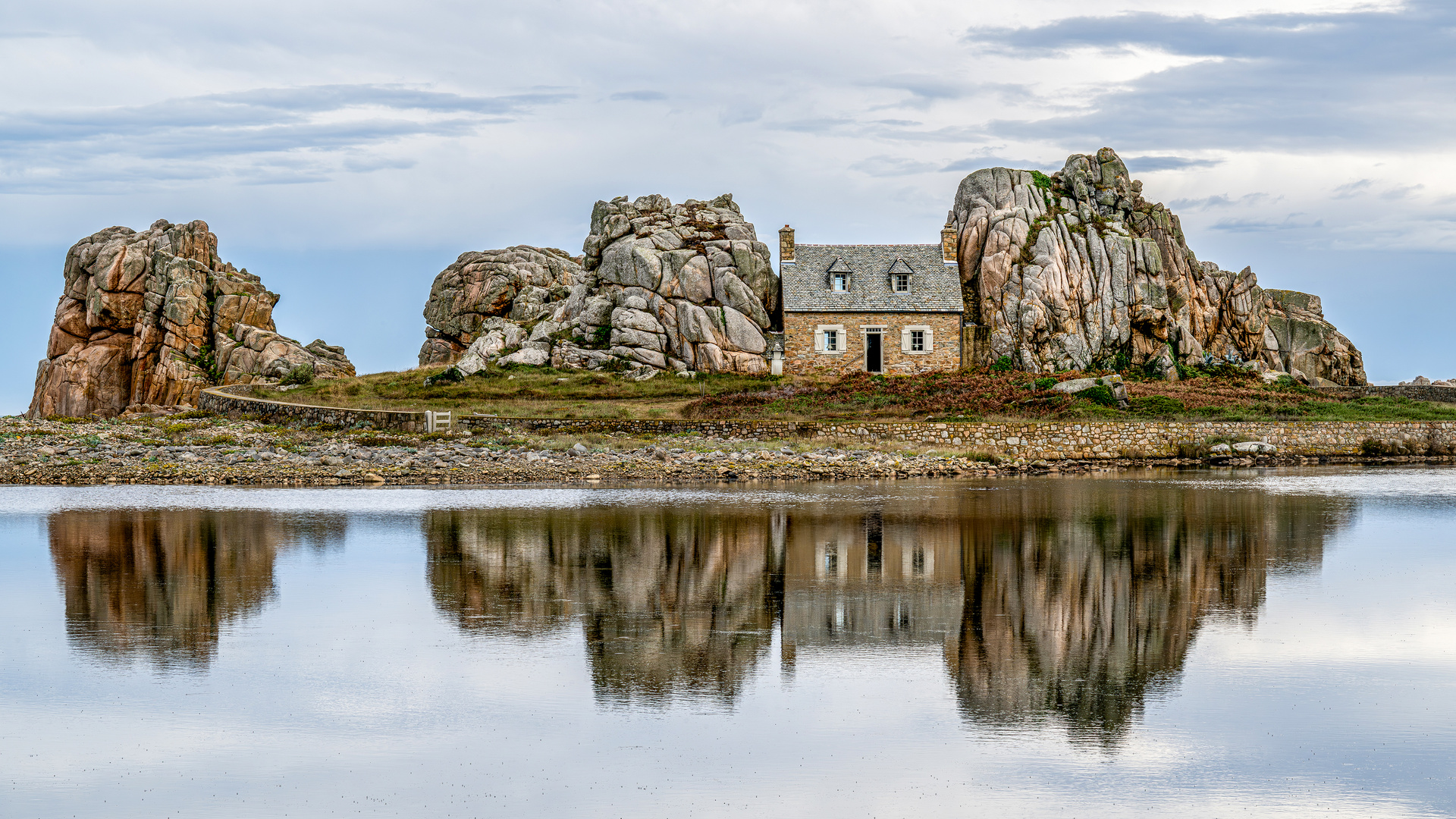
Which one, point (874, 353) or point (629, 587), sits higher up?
point (874, 353)

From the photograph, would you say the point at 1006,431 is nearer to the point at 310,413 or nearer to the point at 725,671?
the point at 310,413

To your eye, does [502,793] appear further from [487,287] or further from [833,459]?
[487,287]

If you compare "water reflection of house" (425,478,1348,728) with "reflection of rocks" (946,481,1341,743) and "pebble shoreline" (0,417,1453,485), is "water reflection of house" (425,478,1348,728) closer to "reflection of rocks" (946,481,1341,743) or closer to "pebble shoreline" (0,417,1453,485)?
"reflection of rocks" (946,481,1341,743)

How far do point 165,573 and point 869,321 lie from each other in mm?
47664

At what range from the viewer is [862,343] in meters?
63.4

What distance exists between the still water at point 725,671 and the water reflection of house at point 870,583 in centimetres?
10

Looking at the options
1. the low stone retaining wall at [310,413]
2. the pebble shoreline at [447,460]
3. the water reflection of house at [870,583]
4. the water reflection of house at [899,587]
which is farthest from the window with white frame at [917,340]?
the water reflection of house at [870,583]

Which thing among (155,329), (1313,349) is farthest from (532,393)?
(1313,349)

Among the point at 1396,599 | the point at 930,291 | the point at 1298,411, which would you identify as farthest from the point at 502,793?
the point at 930,291

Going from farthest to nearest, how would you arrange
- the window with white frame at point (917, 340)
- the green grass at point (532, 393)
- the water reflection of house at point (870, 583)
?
the window with white frame at point (917, 340) → the green grass at point (532, 393) → the water reflection of house at point (870, 583)

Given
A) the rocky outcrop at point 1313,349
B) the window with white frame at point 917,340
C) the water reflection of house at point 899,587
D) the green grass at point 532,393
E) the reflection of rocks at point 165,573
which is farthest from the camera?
the rocky outcrop at point 1313,349

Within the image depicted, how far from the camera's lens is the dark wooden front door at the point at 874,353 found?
6366cm

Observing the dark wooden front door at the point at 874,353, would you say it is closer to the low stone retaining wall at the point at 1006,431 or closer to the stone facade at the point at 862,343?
the stone facade at the point at 862,343

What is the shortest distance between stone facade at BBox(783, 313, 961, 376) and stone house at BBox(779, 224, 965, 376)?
4 centimetres
